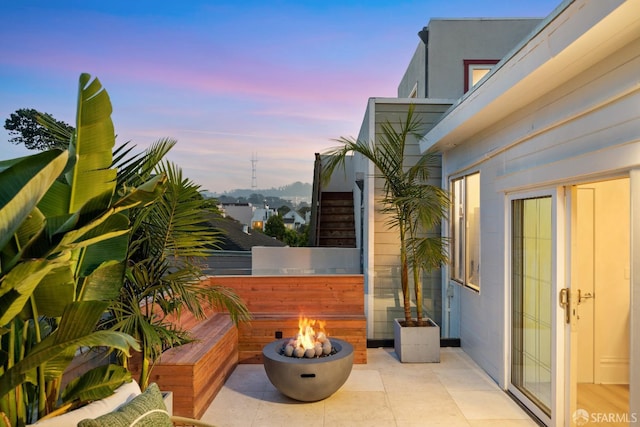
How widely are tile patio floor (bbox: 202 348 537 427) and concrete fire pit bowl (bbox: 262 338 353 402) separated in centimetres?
15

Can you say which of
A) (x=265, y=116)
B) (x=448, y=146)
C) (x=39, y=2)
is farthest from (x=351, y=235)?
(x=39, y=2)

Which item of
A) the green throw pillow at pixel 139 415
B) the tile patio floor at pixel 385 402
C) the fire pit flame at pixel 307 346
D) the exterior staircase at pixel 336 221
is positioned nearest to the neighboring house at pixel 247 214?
the exterior staircase at pixel 336 221

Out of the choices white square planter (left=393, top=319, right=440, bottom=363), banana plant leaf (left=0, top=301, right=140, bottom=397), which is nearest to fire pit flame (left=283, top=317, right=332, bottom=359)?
white square planter (left=393, top=319, right=440, bottom=363)

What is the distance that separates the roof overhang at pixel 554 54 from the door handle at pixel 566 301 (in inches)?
57.5

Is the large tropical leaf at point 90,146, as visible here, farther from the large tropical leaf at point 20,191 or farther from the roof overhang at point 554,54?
the roof overhang at point 554,54

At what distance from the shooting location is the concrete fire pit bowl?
3.67 metres

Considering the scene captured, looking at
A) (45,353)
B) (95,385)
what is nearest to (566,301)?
(95,385)

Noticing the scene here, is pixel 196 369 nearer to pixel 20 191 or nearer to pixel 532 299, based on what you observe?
pixel 20 191

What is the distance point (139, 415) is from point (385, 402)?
2.55 meters

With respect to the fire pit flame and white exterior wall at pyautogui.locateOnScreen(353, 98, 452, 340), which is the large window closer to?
white exterior wall at pyautogui.locateOnScreen(353, 98, 452, 340)

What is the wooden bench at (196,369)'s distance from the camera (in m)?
3.38

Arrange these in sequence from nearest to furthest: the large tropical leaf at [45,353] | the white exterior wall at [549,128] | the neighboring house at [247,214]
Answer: the large tropical leaf at [45,353], the white exterior wall at [549,128], the neighboring house at [247,214]

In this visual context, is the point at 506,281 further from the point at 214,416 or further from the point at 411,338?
the point at 214,416

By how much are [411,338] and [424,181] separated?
2.12m
